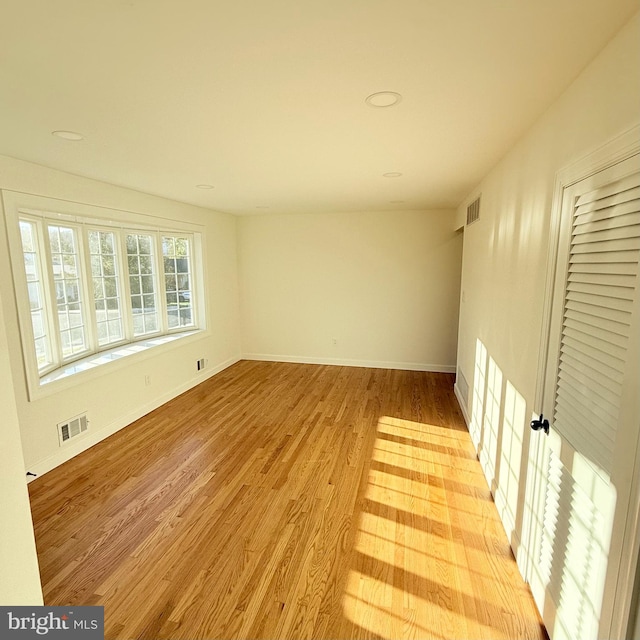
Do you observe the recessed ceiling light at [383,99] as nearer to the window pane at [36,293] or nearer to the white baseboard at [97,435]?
the window pane at [36,293]

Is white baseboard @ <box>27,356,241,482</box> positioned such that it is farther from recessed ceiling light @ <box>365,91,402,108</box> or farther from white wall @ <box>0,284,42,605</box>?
recessed ceiling light @ <box>365,91,402,108</box>

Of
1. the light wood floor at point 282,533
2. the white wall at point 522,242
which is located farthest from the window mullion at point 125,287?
the white wall at point 522,242

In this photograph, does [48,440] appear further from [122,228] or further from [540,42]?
[540,42]

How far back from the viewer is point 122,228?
12.4 ft

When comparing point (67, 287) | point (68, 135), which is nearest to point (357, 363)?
point (67, 287)

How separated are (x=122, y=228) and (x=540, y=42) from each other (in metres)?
3.84

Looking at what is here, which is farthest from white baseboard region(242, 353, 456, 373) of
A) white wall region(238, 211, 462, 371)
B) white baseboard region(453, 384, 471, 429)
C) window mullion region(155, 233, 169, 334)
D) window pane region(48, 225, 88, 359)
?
window pane region(48, 225, 88, 359)

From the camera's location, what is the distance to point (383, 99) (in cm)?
163

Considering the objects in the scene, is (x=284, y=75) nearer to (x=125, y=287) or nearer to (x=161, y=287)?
(x=125, y=287)

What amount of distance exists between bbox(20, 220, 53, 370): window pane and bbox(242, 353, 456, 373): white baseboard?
3330 millimetres

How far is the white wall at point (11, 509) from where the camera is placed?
1010 millimetres

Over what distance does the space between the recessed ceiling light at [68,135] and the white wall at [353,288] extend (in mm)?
3696

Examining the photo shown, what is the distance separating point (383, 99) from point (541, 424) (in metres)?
1.69

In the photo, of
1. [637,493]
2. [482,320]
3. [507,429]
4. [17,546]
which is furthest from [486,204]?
[17,546]
